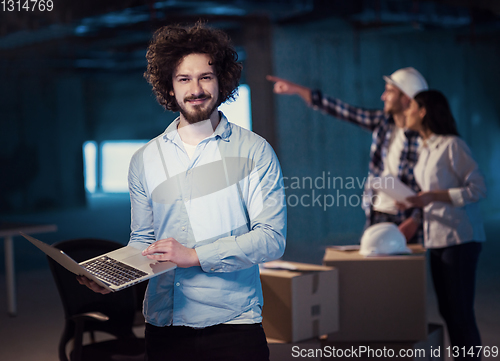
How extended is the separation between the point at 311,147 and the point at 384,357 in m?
4.75

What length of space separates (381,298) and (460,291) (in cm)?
37

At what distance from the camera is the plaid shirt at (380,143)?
283 centimetres

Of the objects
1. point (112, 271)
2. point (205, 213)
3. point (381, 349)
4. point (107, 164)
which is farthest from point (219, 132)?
point (107, 164)

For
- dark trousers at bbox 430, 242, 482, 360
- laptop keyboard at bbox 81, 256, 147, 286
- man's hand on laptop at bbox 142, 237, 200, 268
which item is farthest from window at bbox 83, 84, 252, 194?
man's hand on laptop at bbox 142, 237, 200, 268

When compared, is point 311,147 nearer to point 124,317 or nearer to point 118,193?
point 124,317

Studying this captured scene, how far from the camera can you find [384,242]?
8.19 ft

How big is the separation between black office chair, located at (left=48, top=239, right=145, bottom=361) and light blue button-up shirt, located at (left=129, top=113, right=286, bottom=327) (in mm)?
807

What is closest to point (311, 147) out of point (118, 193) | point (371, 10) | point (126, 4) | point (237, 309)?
point (371, 10)

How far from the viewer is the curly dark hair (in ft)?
4.65

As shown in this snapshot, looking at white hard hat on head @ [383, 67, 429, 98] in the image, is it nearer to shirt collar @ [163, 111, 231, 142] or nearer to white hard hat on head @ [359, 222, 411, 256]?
white hard hat on head @ [359, 222, 411, 256]

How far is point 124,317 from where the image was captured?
240 cm

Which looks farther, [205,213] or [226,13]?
[226,13]
